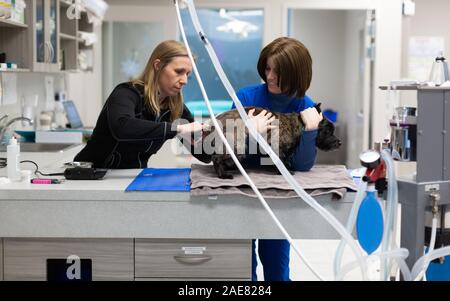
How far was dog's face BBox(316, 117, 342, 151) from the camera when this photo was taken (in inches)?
82.7

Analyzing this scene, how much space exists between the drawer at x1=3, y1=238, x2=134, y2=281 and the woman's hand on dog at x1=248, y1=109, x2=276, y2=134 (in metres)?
0.55

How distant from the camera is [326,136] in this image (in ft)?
6.91

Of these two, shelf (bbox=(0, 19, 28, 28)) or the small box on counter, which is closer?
shelf (bbox=(0, 19, 28, 28))

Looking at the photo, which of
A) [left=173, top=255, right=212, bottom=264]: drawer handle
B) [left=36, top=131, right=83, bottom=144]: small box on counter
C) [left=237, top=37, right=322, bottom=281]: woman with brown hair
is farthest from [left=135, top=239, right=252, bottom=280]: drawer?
[left=36, top=131, right=83, bottom=144]: small box on counter

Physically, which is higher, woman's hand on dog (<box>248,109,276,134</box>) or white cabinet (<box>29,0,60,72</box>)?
white cabinet (<box>29,0,60,72</box>)

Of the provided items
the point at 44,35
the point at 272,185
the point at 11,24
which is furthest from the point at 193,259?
the point at 44,35

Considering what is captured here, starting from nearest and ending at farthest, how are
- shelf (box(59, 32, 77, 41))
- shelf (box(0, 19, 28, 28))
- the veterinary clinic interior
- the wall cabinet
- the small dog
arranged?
the veterinary clinic interior < the small dog < shelf (box(0, 19, 28, 28)) < the wall cabinet < shelf (box(59, 32, 77, 41))

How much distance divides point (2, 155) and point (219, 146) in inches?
61.1

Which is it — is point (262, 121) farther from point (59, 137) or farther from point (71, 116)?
point (71, 116)

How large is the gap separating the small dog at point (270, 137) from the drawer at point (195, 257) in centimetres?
23

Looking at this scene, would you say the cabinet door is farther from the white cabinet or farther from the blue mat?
the blue mat
